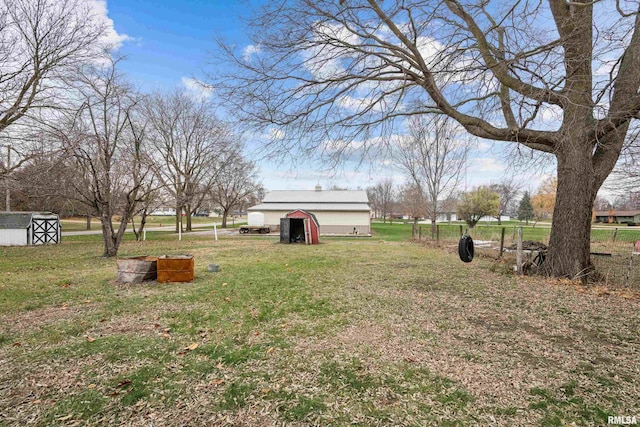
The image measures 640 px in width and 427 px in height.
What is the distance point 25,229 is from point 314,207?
20272 millimetres

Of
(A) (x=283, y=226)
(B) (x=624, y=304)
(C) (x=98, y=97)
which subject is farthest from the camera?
(A) (x=283, y=226)

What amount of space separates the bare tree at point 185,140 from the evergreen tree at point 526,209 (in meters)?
62.8

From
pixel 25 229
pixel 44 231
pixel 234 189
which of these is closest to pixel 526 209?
pixel 234 189

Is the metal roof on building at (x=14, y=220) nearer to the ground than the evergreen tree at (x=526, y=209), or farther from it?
nearer to the ground

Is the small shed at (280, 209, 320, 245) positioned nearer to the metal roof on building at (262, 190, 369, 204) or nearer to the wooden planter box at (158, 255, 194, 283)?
the wooden planter box at (158, 255, 194, 283)

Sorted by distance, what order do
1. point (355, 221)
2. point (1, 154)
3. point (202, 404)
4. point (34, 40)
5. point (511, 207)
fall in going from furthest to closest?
point (511, 207)
point (355, 221)
point (34, 40)
point (1, 154)
point (202, 404)

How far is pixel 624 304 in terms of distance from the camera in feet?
17.3

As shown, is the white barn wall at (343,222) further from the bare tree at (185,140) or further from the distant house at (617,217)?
the distant house at (617,217)

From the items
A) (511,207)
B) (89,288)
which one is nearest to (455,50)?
(89,288)

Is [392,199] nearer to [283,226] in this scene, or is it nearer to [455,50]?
[283,226]

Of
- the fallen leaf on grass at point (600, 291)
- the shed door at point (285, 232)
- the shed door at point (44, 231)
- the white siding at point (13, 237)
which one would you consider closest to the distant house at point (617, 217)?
the shed door at point (285, 232)

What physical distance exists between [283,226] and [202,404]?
54.1ft

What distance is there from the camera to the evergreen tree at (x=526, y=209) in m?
64.5

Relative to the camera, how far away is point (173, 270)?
23.5ft
